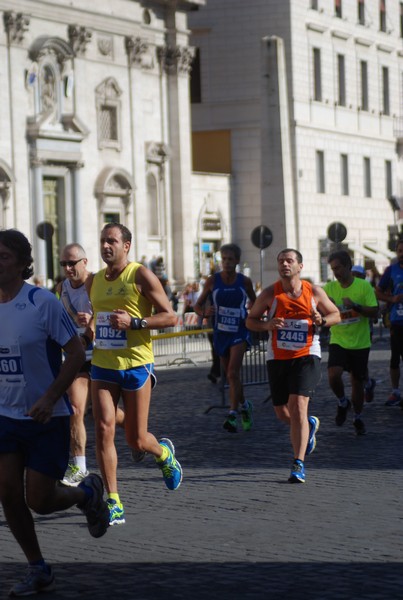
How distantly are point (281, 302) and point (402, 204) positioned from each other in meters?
57.9

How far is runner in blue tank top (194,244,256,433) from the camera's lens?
51.8 feet

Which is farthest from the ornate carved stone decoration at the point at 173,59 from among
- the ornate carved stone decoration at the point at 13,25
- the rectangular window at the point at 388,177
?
the rectangular window at the point at 388,177

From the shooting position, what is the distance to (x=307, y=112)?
202ft

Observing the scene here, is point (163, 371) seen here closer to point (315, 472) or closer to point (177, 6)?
point (315, 472)

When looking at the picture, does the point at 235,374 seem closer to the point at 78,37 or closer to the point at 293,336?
the point at 293,336

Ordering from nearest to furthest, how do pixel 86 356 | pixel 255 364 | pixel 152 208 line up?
pixel 86 356
pixel 255 364
pixel 152 208

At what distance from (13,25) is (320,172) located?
21327 millimetres

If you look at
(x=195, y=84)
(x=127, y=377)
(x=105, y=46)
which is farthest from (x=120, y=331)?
(x=195, y=84)

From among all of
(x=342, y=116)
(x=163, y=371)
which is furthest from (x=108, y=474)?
(x=342, y=116)

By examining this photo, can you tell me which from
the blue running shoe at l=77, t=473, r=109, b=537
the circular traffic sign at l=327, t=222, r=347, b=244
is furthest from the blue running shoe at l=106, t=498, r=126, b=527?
the circular traffic sign at l=327, t=222, r=347, b=244

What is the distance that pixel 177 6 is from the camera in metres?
53.2

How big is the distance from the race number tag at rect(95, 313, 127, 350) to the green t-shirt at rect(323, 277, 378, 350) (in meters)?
5.41
